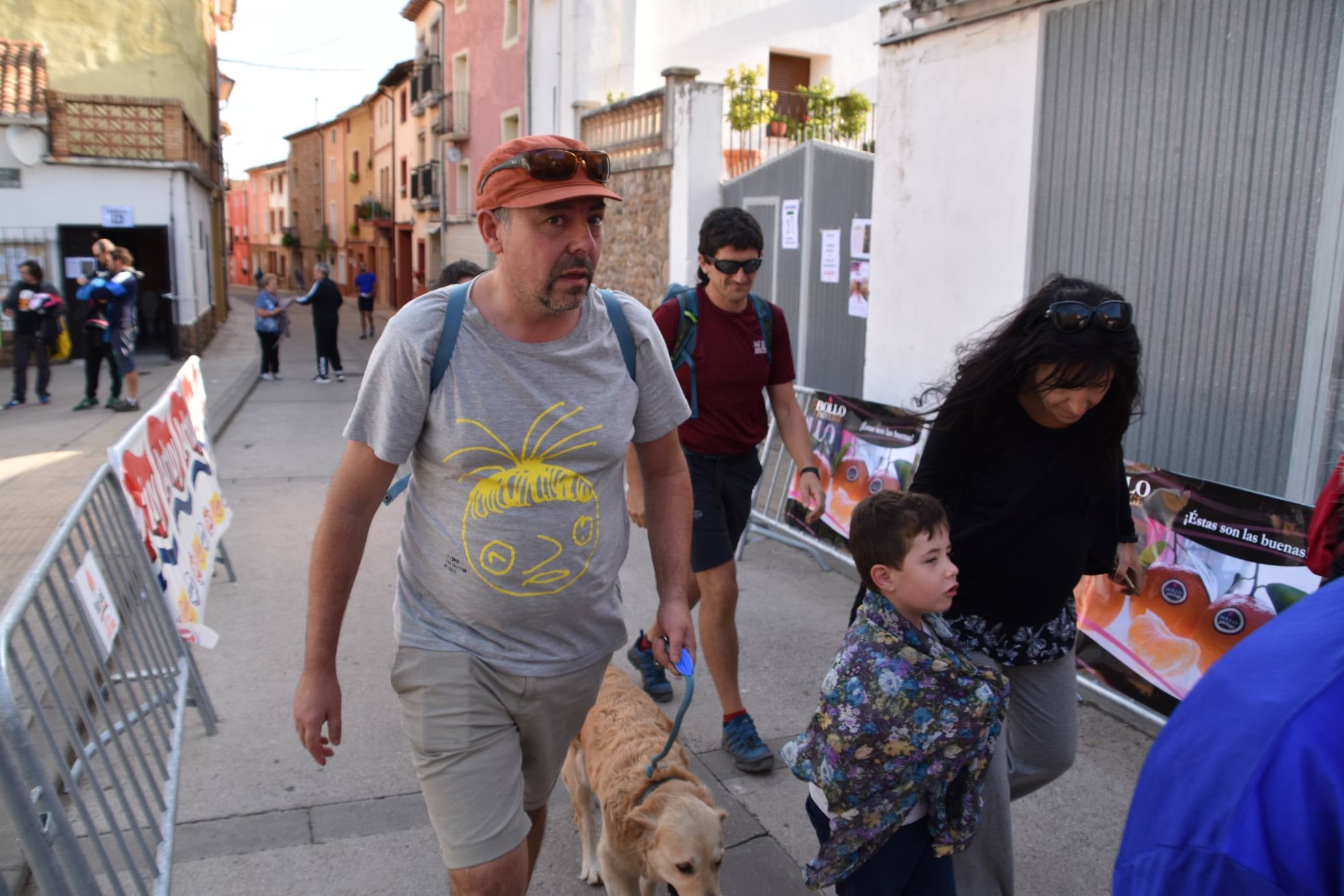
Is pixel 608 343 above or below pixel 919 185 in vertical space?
below

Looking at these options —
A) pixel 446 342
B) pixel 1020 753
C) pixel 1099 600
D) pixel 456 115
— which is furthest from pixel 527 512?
pixel 456 115

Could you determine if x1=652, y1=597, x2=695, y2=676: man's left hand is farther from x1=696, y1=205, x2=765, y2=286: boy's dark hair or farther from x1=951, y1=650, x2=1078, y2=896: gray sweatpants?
x1=696, y1=205, x2=765, y2=286: boy's dark hair

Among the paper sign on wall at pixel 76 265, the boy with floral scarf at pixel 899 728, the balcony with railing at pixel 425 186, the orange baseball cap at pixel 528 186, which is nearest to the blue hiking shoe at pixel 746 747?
the boy with floral scarf at pixel 899 728

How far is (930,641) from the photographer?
2.34 meters

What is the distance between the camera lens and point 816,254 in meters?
9.59

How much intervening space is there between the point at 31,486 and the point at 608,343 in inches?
301

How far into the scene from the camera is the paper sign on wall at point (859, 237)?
8562 mm

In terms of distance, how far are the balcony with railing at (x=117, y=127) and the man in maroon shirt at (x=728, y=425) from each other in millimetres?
17468

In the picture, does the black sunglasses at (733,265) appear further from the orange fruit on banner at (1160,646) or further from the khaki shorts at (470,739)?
the orange fruit on banner at (1160,646)

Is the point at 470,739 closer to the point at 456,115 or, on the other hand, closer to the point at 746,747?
the point at 746,747

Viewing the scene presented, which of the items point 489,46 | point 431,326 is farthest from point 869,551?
point 489,46

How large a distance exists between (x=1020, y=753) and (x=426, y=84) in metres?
32.3

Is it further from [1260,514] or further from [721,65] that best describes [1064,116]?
[721,65]

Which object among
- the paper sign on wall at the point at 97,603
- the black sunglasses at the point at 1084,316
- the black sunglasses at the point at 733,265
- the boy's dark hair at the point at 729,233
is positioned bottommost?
the paper sign on wall at the point at 97,603
